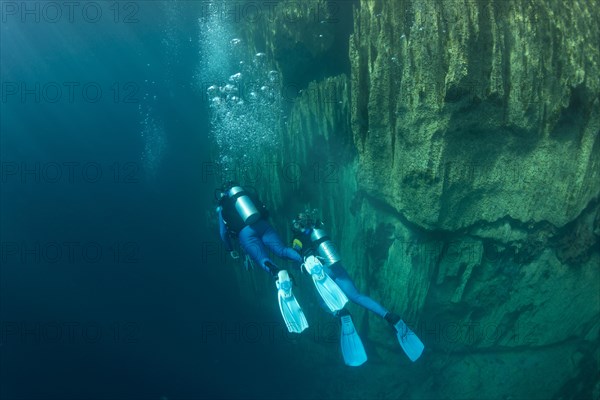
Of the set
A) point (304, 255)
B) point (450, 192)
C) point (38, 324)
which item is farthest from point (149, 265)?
point (450, 192)

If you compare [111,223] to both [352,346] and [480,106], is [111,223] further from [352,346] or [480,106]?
[480,106]

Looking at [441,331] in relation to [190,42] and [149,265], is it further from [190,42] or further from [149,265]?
[149,265]

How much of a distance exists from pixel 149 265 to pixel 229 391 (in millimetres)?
5773

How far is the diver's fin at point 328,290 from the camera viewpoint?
4875 mm

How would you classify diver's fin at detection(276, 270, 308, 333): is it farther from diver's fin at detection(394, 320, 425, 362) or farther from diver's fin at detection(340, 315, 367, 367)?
diver's fin at detection(394, 320, 425, 362)

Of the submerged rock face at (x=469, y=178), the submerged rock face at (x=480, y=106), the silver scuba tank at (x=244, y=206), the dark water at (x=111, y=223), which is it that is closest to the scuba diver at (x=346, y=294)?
the silver scuba tank at (x=244, y=206)

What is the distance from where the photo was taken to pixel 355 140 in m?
5.41

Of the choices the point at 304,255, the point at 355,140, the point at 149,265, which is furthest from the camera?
the point at 149,265

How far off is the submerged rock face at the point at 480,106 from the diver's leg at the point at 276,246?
1530mm

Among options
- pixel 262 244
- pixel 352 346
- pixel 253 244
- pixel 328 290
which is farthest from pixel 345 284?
pixel 253 244

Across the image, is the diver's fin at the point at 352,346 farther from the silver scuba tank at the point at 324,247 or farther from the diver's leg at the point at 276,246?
the diver's leg at the point at 276,246

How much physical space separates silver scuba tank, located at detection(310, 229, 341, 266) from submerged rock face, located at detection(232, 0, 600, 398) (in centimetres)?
85

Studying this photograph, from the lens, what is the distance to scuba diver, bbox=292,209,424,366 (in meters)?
5.00

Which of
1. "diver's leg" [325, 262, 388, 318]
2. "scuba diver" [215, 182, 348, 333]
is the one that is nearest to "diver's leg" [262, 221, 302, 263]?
"scuba diver" [215, 182, 348, 333]
